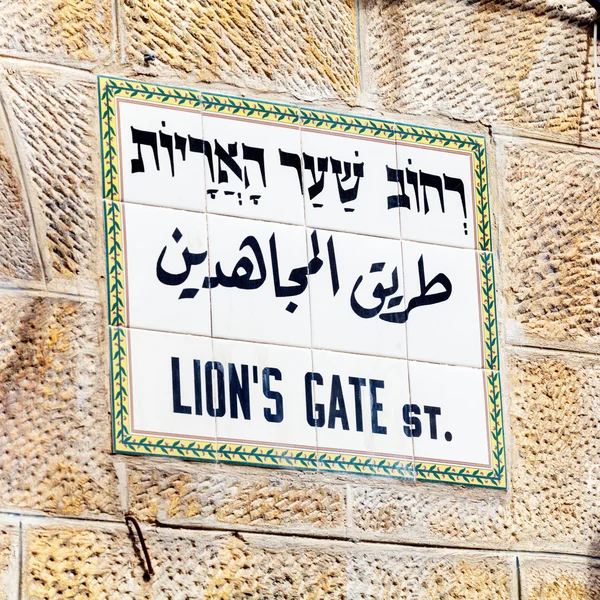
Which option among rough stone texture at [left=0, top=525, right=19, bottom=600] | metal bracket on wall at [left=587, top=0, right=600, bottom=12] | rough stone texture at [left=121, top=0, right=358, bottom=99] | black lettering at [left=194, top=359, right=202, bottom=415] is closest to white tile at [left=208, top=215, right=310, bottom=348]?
black lettering at [left=194, top=359, right=202, bottom=415]

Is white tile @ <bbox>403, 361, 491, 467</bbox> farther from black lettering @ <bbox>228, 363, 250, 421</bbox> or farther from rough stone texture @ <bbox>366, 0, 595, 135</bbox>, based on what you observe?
rough stone texture @ <bbox>366, 0, 595, 135</bbox>

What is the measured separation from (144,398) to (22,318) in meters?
0.36

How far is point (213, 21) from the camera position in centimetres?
638

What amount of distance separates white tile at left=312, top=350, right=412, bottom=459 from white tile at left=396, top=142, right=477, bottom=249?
1.34 ft

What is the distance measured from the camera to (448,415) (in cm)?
628

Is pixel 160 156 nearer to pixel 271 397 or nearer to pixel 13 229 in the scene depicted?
pixel 13 229

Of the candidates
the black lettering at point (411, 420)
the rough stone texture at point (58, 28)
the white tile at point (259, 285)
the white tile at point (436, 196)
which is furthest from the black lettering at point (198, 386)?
the rough stone texture at point (58, 28)

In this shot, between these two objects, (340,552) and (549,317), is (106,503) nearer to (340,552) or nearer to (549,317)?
(340,552)

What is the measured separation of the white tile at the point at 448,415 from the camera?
20.5ft

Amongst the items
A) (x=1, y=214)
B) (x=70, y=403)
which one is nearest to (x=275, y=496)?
(x=70, y=403)

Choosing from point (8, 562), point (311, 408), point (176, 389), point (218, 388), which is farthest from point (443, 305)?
point (8, 562)

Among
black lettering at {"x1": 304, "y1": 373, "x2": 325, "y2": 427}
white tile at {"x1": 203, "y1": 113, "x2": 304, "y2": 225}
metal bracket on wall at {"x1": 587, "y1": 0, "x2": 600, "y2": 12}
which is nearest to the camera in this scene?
black lettering at {"x1": 304, "y1": 373, "x2": 325, "y2": 427}

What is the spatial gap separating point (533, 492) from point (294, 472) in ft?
2.28

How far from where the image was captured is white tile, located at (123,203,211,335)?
6012 millimetres
